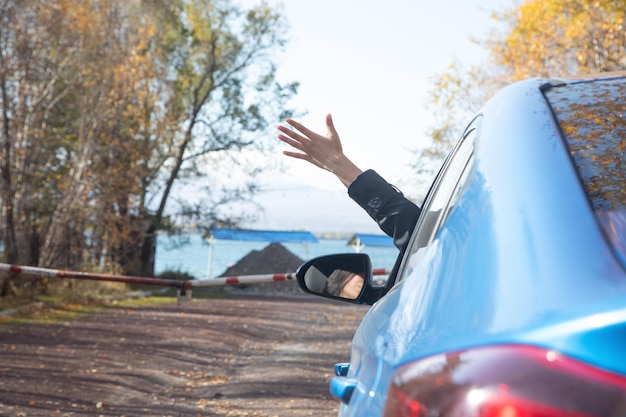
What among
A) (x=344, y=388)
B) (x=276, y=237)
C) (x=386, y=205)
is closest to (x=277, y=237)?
(x=276, y=237)

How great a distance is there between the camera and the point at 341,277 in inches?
102

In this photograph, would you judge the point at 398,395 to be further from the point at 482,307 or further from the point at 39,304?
the point at 39,304

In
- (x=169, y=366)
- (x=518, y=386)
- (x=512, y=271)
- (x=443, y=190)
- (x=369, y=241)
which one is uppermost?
(x=369, y=241)

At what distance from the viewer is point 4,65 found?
1803 cm

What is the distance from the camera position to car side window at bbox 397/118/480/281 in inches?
73.5

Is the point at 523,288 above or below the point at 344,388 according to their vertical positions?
above

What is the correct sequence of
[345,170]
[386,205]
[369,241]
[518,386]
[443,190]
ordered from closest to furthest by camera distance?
[518,386] < [443,190] < [386,205] < [345,170] < [369,241]

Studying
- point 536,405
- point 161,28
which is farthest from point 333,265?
point 161,28

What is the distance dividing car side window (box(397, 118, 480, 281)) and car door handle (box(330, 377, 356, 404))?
0.82ft

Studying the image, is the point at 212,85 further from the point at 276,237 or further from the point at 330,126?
the point at 330,126

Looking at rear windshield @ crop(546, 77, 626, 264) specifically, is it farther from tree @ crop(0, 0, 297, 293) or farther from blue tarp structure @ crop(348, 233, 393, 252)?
blue tarp structure @ crop(348, 233, 393, 252)

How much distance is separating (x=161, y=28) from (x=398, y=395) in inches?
1300

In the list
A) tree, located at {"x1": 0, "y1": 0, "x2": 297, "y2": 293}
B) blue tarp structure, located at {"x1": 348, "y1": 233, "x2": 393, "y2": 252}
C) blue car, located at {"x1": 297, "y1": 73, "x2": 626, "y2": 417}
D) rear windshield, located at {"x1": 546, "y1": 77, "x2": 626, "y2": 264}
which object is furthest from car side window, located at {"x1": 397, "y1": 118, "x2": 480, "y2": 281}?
blue tarp structure, located at {"x1": 348, "y1": 233, "x2": 393, "y2": 252}

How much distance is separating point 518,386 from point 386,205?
1924 mm
